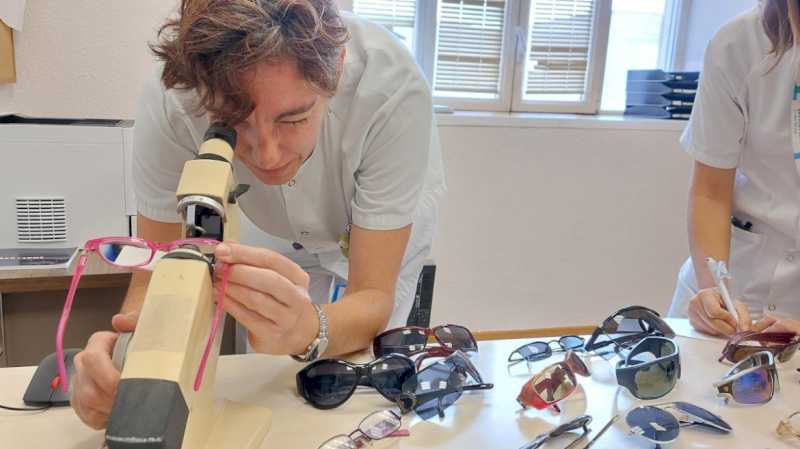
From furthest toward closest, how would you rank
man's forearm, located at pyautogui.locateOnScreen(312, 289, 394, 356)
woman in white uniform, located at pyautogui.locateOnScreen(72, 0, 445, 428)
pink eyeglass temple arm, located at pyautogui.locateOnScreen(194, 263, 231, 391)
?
man's forearm, located at pyautogui.locateOnScreen(312, 289, 394, 356) → woman in white uniform, located at pyautogui.locateOnScreen(72, 0, 445, 428) → pink eyeglass temple arm, located at pyautogui.locateOnScreen(194, 263, 231, 391)

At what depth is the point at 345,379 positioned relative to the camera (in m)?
0.82

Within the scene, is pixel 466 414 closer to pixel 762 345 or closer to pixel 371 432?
pixel 371 432

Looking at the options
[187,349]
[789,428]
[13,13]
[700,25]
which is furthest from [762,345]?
[700,25]

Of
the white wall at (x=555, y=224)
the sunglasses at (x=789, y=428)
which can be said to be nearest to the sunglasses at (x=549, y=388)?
the sunglasses at (x=789, y=428)

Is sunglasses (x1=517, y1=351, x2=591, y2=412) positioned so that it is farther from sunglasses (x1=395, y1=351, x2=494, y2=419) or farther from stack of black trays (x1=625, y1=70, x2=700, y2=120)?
stack of black trays (x1=625, y1=70, x2=700, y2=120)

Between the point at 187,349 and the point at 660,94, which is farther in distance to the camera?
the point at 660,94

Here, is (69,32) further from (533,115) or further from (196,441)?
(533,115)

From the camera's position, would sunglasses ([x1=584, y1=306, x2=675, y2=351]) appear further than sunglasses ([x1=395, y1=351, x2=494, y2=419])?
Yes

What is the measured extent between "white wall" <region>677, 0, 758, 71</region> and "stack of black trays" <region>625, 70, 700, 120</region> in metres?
0.19

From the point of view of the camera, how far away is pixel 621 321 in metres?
1.00

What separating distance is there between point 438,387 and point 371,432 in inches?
4.4

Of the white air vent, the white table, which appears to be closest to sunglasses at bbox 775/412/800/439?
the white table

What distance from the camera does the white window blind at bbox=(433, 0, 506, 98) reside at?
2.67m

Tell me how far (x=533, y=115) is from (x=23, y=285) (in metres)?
1.95
